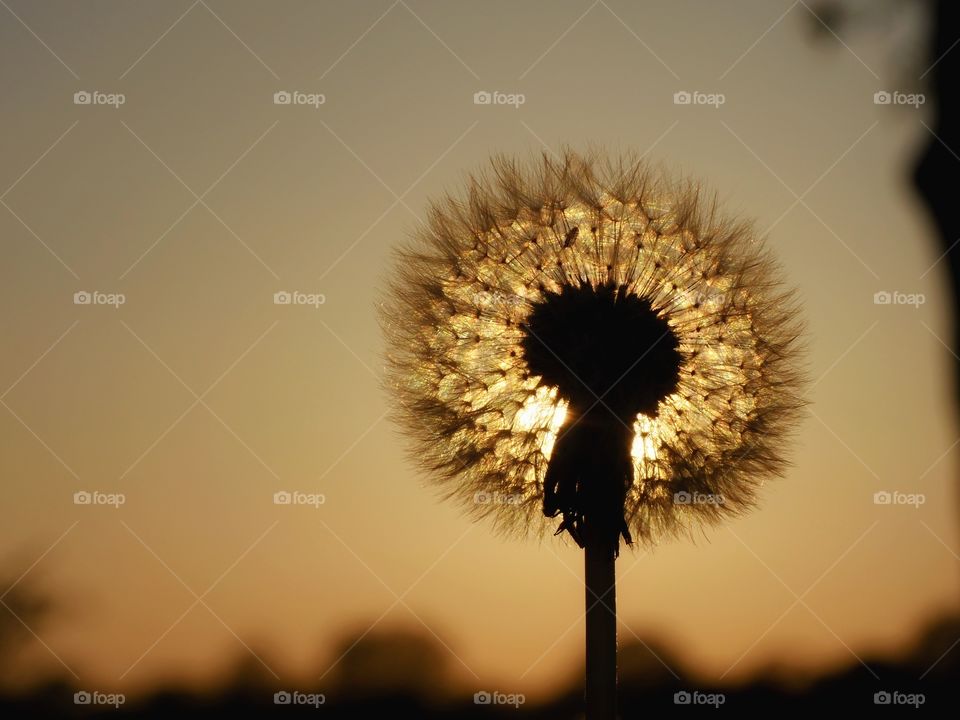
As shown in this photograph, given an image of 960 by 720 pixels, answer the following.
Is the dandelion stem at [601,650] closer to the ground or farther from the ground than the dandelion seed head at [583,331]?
closer to the ground

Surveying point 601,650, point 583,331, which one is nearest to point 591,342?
point 583,331

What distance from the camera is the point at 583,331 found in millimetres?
8320

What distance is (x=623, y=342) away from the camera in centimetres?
834

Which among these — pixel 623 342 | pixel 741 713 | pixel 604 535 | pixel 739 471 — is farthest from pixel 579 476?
pixel 741 713

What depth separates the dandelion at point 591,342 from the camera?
28.0 ft

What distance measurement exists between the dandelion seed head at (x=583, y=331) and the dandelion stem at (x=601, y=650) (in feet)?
2.96

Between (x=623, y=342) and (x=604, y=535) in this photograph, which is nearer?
(x=604, y=535)

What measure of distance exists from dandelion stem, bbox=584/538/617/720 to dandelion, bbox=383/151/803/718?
94 cm

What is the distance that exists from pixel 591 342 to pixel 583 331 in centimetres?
13

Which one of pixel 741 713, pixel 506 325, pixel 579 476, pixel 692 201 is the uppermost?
pixel 692 201

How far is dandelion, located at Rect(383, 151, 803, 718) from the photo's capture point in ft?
28.0

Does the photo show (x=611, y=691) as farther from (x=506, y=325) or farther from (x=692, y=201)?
(x=692, y=201)

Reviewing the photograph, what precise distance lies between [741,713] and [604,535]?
6.15 meters

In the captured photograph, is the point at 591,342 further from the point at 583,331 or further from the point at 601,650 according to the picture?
the point at 601,650
